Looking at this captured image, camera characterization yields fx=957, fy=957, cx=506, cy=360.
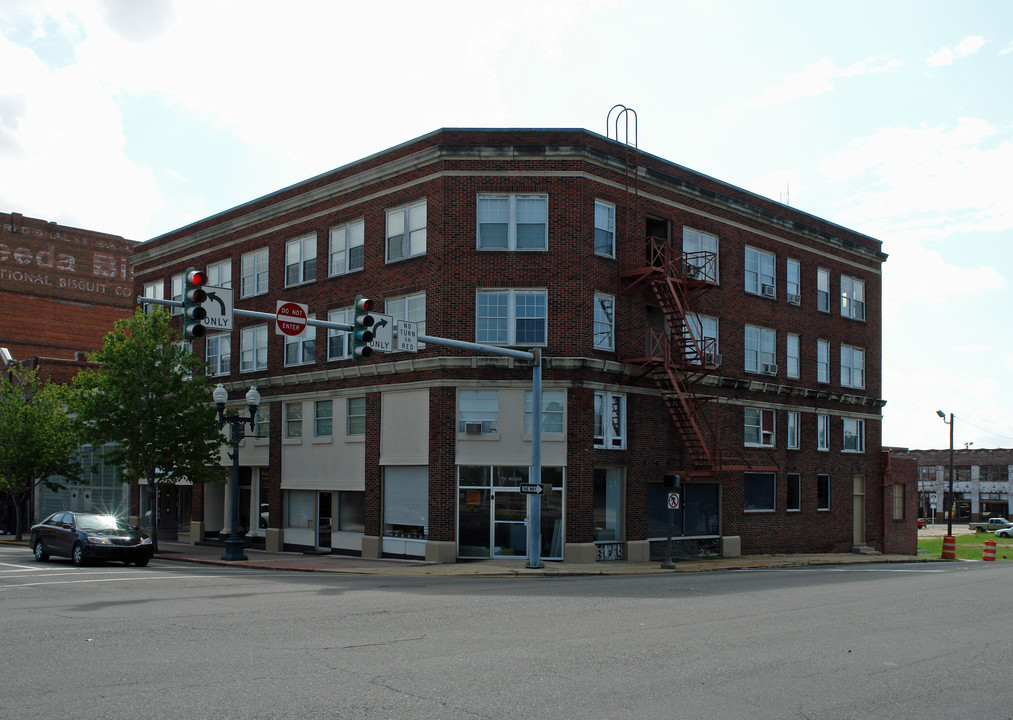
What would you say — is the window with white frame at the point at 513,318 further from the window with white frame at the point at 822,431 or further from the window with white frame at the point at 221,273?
the window with white frame at the point at 822,431

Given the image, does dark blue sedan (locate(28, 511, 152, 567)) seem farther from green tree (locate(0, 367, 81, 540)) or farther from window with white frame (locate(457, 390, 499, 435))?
green tree (locate(0, 367, 81, 540))

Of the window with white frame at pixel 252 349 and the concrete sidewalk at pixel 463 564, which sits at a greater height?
the window with white frame at pixel 252 349

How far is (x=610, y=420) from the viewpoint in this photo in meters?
28.8

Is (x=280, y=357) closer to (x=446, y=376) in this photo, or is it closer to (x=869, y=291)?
(x=446, y=376)

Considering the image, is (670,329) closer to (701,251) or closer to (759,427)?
(701,251)

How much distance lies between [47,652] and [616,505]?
20.0 meters

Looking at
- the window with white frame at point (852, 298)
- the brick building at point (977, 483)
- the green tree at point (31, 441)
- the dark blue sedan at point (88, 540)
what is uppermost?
the window with white frame at point (852, 298)

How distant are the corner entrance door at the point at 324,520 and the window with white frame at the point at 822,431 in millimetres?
18810

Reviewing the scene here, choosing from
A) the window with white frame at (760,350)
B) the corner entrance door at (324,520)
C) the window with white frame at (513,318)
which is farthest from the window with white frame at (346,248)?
the window with white frame at (760,350)

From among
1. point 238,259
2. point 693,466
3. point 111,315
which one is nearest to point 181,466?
point 238,259

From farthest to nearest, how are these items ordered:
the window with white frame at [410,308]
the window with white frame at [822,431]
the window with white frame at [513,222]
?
1. the window with white frame at [822,431]
2. the window with white frame at [410,308]
3. the window with white frame at [513,222]

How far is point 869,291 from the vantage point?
4094cm

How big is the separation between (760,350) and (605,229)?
30.7 ft

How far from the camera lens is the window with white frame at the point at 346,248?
3167 centimetres
